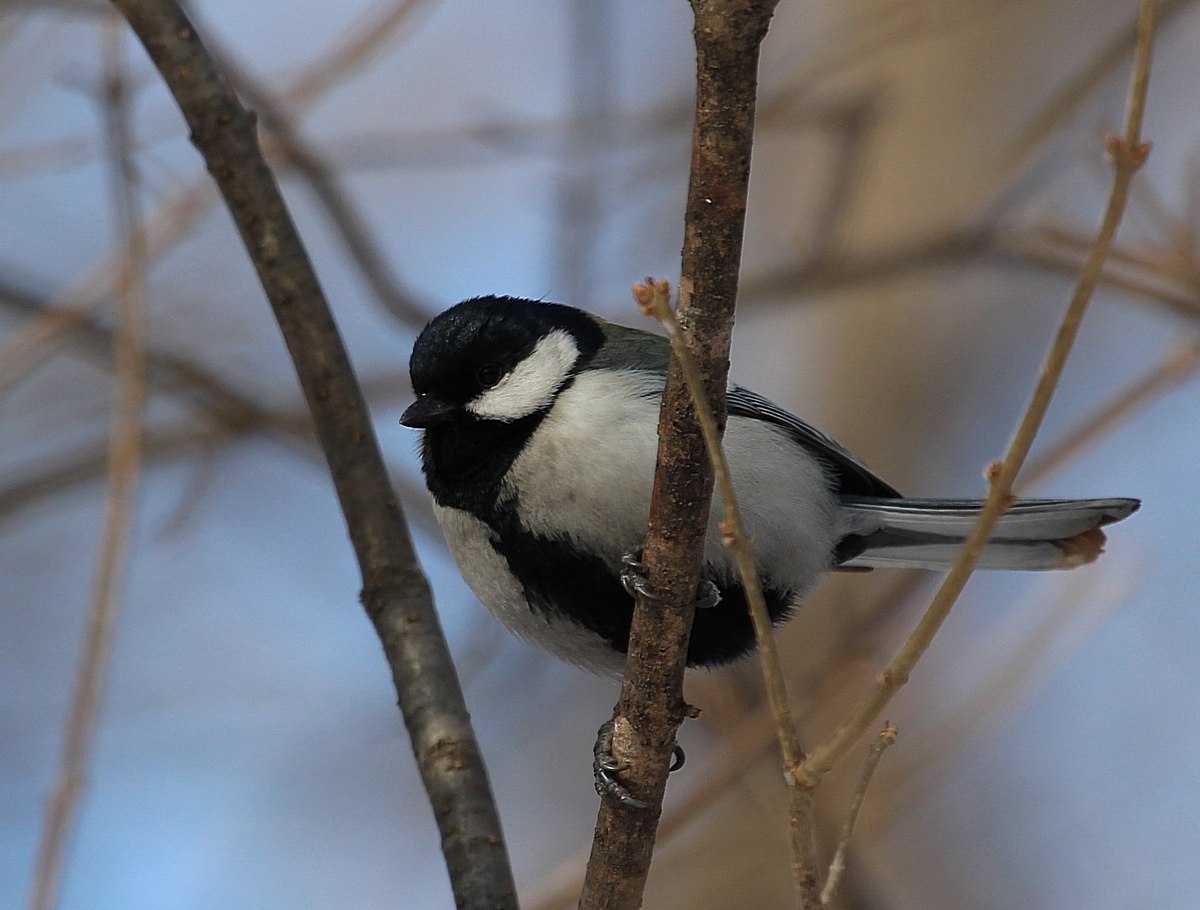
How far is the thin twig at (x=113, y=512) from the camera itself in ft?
6.54

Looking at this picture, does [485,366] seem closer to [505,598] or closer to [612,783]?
[505,598]

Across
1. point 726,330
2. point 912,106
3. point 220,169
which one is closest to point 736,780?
point 726,330

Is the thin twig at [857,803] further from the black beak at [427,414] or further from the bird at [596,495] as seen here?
the black beak at [427,414]

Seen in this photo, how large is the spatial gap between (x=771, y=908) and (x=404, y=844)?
5.89ft

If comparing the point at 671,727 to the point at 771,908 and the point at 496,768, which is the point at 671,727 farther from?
the point at 496,768

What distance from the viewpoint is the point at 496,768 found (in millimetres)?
5668

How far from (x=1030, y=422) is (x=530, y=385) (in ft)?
4.92

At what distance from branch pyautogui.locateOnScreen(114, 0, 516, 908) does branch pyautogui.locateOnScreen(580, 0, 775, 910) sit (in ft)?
1.92

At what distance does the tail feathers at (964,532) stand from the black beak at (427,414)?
0.94m

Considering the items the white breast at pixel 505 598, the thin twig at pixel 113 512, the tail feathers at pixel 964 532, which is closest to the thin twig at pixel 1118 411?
the tail feathers at pixel 964 532

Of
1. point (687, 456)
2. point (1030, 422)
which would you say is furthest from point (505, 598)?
point (1030, 422)

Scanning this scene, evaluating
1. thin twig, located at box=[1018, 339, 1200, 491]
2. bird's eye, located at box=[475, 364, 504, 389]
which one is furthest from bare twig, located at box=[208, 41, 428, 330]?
thin twig, located at box=[1018, 339, 1200, 491]

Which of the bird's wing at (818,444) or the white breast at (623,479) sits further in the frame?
the bird's wing at (818,444)

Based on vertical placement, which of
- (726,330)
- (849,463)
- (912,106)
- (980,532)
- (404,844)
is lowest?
(980,532)
